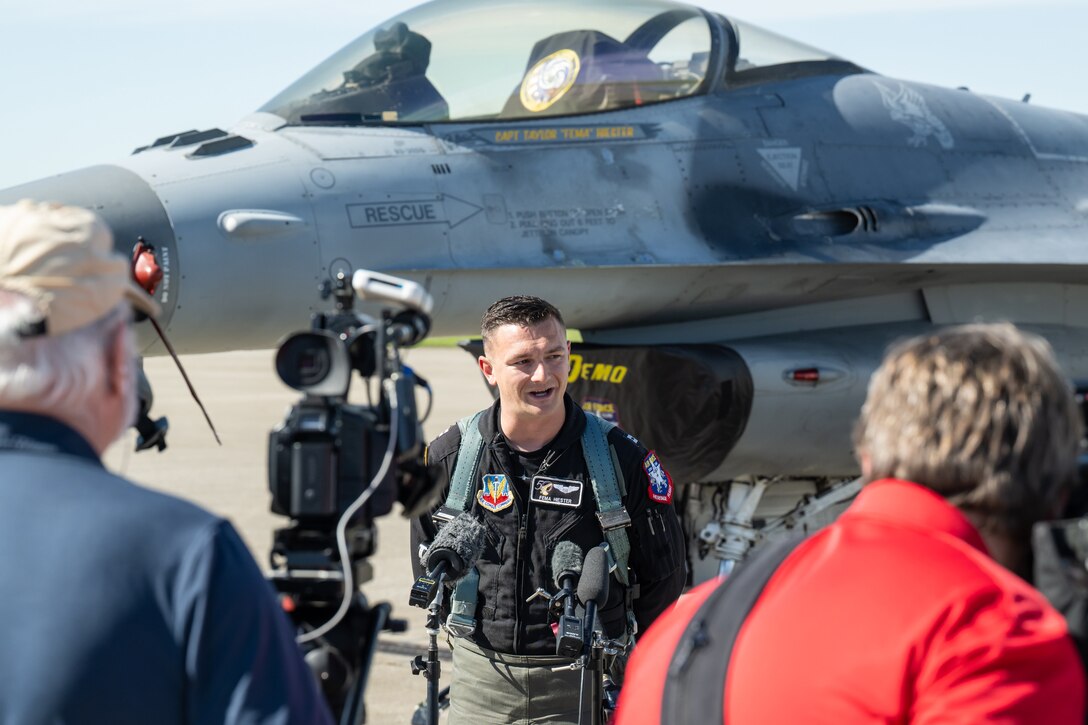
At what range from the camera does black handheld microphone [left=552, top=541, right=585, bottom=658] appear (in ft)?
11.5

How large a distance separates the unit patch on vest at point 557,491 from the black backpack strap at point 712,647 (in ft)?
6.35

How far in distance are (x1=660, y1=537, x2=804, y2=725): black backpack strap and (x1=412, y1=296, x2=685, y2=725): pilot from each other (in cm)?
189

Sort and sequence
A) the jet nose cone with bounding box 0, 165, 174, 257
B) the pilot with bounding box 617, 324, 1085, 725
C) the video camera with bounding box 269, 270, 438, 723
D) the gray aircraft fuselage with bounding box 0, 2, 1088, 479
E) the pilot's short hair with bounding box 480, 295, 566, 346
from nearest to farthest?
1. the pilot with bounding box 617, 324, 1085, 725
2. the video camera with bounding box 269, 270, 438, 723
3. the pilot's short hair with bounding box 480, 295, 566, 346
4. the jet nose cone with bounding box 0, 165, 174, 257
5. the gray aircraft fuselage with bounding box 0, 2, 1088, 479

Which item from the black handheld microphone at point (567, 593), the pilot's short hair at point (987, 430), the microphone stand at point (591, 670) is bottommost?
the microphone stand at point (591, 670)

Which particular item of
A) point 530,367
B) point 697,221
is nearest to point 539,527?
point 530,367

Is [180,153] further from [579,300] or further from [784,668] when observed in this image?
[784,668]

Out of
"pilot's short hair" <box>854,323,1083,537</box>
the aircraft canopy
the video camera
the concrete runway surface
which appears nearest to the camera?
"pilot's short hair" <box>854,323,1083,537</box>

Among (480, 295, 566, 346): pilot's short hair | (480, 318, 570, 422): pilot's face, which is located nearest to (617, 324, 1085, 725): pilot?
(480, 318, 570, 422): pilot's face

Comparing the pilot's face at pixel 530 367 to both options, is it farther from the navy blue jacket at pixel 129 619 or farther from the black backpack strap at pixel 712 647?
the navy blue jacket at pixel 129 619

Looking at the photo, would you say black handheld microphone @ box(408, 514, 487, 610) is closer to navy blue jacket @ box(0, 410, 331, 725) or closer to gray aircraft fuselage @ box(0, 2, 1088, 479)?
navy blue jacket @ box(0, 410, 331, 725)

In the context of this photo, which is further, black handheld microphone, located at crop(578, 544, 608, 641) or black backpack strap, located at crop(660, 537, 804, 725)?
black handheld microphone, located at crop(578, 544, 608, 641)

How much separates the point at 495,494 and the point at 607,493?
0.34 meters

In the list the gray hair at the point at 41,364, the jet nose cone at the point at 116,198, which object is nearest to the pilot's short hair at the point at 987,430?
the gray hair at the point at 41,364

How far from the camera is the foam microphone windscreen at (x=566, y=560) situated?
3.64 m
